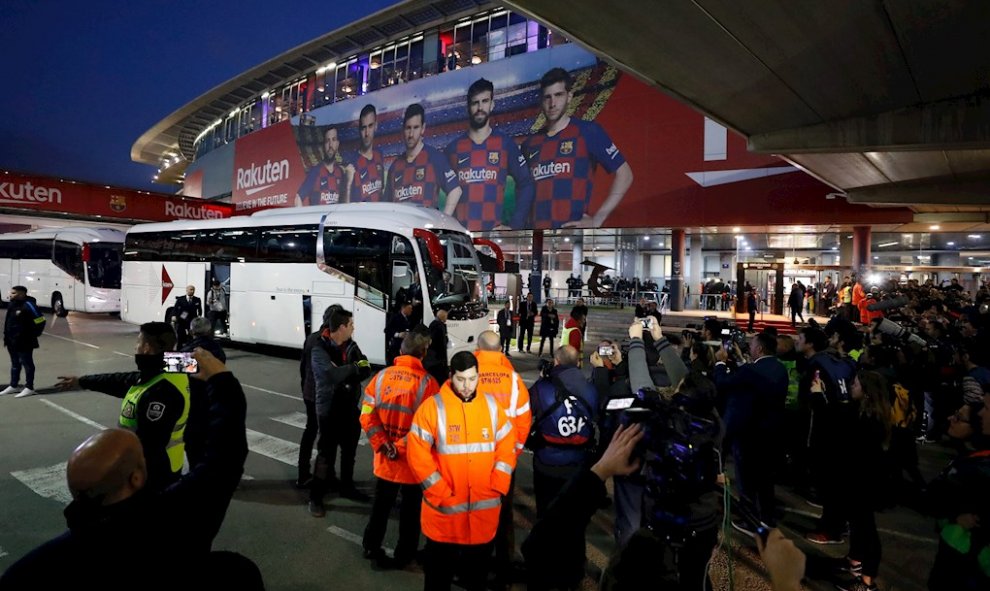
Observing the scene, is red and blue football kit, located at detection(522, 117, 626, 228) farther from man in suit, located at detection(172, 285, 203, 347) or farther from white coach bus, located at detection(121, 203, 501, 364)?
man in suit, located at detection(172, 285, 203, 347)

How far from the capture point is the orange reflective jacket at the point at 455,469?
3012mm

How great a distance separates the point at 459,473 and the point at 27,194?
2369 cm

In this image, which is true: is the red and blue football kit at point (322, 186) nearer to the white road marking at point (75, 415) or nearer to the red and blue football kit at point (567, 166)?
the red and blue football kit at point (567, 166)

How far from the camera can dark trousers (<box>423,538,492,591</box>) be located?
3076mm

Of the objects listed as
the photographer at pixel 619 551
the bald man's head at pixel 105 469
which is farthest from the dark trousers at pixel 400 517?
the bald man's head at pixel 105 469

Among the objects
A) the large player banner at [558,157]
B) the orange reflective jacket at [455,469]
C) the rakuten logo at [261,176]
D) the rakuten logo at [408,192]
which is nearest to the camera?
the orange reflective jacket at [455,469]

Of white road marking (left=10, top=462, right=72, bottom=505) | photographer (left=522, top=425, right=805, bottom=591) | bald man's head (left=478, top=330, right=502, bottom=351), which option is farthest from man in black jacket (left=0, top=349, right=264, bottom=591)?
white road marking (left=10, top=462, right=72, bottom=505)

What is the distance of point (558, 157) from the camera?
24406 millimetres

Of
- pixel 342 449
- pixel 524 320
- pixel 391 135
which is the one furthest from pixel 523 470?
pixel 391 135

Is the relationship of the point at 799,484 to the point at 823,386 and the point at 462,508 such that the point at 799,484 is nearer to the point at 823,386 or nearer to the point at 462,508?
the point at 823,386

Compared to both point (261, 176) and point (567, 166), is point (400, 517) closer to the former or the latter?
point (567, 166)

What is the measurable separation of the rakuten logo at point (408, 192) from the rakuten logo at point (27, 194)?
49.6 feet

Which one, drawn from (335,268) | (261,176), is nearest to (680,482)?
(335,268)

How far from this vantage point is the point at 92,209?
20.9 m
